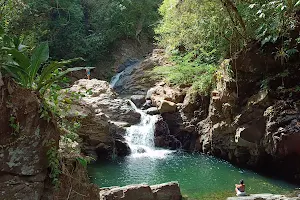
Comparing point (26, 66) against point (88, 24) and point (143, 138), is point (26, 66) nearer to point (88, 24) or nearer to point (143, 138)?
point (143, 138)

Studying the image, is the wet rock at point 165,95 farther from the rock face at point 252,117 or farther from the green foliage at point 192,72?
the rock face at point 252,117

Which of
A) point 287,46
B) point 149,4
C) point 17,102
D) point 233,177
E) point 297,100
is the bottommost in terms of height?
point 233,177

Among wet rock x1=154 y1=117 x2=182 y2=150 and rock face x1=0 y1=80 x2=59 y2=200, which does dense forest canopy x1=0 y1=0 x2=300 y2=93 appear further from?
wet rock x1=154 y1=117 x2=182 y2=150

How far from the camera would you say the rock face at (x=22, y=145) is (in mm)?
2662

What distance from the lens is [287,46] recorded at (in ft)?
29.9

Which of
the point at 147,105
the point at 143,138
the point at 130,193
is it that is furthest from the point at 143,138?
the point at 130,193

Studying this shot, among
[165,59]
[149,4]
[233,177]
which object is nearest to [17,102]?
[233,177]

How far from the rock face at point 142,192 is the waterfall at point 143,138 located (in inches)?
194

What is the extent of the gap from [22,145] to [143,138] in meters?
10.2

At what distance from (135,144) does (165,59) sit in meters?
5.99

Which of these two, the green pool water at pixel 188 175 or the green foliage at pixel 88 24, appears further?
the green foliage at pixel 88 24

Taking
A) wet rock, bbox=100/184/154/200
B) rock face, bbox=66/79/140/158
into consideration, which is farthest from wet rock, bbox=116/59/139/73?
wet rock, bbox=100/184/154/200

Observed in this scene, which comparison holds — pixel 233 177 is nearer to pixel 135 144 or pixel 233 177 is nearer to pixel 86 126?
pixel 135 144

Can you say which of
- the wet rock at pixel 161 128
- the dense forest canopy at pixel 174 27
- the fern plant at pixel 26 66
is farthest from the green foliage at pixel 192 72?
the fern plant at pixel 26 66
